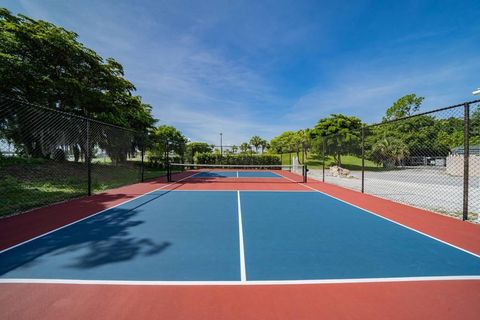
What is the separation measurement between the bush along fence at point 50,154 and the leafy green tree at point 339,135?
2219 centimetres

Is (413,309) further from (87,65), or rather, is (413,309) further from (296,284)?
(87,65)

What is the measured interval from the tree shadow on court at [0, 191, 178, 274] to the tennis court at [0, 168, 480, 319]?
2 centimetres

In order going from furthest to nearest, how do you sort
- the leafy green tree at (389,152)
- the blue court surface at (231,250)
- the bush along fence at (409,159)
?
1. the leafy green tree at (389,152)
2. the bush along fence at (409,159)
3. the blue court surface at (231,250)

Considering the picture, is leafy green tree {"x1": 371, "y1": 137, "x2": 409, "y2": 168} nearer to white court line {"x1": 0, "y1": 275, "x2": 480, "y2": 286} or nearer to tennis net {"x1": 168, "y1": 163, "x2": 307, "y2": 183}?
tennis net {"x1": 168, "y1": 163, "x2": 307, "y2": 183}

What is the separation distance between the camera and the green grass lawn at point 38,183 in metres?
7.62

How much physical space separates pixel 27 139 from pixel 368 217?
61.2 ft

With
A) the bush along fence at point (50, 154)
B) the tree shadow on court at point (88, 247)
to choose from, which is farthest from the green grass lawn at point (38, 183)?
the tree shadow on court at point (88, 247)

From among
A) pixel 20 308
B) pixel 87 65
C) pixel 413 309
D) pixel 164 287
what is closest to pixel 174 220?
pixel 164 287

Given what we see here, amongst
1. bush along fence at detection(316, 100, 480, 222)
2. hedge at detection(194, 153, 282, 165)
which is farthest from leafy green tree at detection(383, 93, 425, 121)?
hedge at detection(194, 153, 282, 165)

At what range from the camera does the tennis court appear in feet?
9.05

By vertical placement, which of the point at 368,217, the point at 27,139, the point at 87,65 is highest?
the point at 87,65

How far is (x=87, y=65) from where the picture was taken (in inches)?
720

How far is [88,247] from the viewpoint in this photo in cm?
402

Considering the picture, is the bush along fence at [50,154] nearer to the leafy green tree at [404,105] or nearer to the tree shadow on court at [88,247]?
the tree shadow on court at [88,247]
